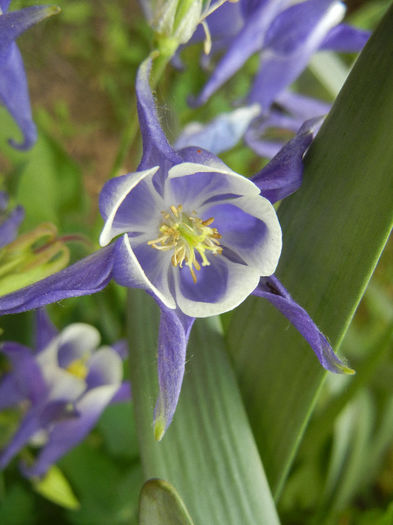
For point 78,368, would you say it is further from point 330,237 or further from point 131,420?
point 330,237

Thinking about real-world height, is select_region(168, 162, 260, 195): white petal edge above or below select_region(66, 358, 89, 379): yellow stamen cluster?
above

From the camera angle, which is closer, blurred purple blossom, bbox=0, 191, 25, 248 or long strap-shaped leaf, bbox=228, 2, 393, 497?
long strap-shaped leaf, bbox=228, 2, 393, 497

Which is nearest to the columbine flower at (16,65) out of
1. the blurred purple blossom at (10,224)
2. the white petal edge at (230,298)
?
the blurred purple blossom at (10,224)

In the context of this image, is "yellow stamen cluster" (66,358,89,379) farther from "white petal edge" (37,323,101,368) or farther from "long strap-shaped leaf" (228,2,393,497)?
"long strap-shaped leaf" (228,2,393,497)

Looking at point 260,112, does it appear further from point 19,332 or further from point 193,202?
point 19,332

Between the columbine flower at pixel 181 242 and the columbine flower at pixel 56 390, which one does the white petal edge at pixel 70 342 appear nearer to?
the columbine flower at pixel 56 390

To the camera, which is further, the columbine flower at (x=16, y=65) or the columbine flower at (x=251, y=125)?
the columbine flower at (x=251, y=125)

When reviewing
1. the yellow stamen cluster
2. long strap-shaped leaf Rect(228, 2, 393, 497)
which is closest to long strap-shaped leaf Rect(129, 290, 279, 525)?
long strap-shaped leaf Rect(228, 2, 393, 497)
